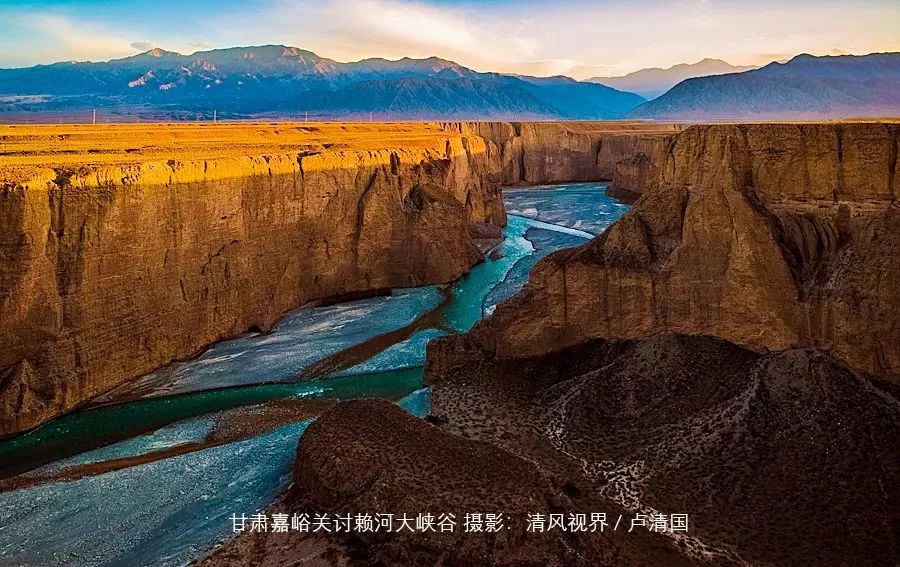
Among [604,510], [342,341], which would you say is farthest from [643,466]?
[342,341]

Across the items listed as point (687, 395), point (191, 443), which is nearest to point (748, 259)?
point (687, 395)

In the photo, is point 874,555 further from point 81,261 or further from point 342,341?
point 81,261

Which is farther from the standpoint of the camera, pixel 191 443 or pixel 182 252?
pixel 182 252

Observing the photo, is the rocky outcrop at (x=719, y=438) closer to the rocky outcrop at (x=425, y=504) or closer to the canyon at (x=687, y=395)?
the canyon at (x=687, y=395)

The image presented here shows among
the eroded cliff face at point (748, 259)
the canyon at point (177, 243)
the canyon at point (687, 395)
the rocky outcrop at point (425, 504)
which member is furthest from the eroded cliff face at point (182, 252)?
the eroded cliff face at point (748, 259)

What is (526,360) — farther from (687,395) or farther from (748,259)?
(748,259)
